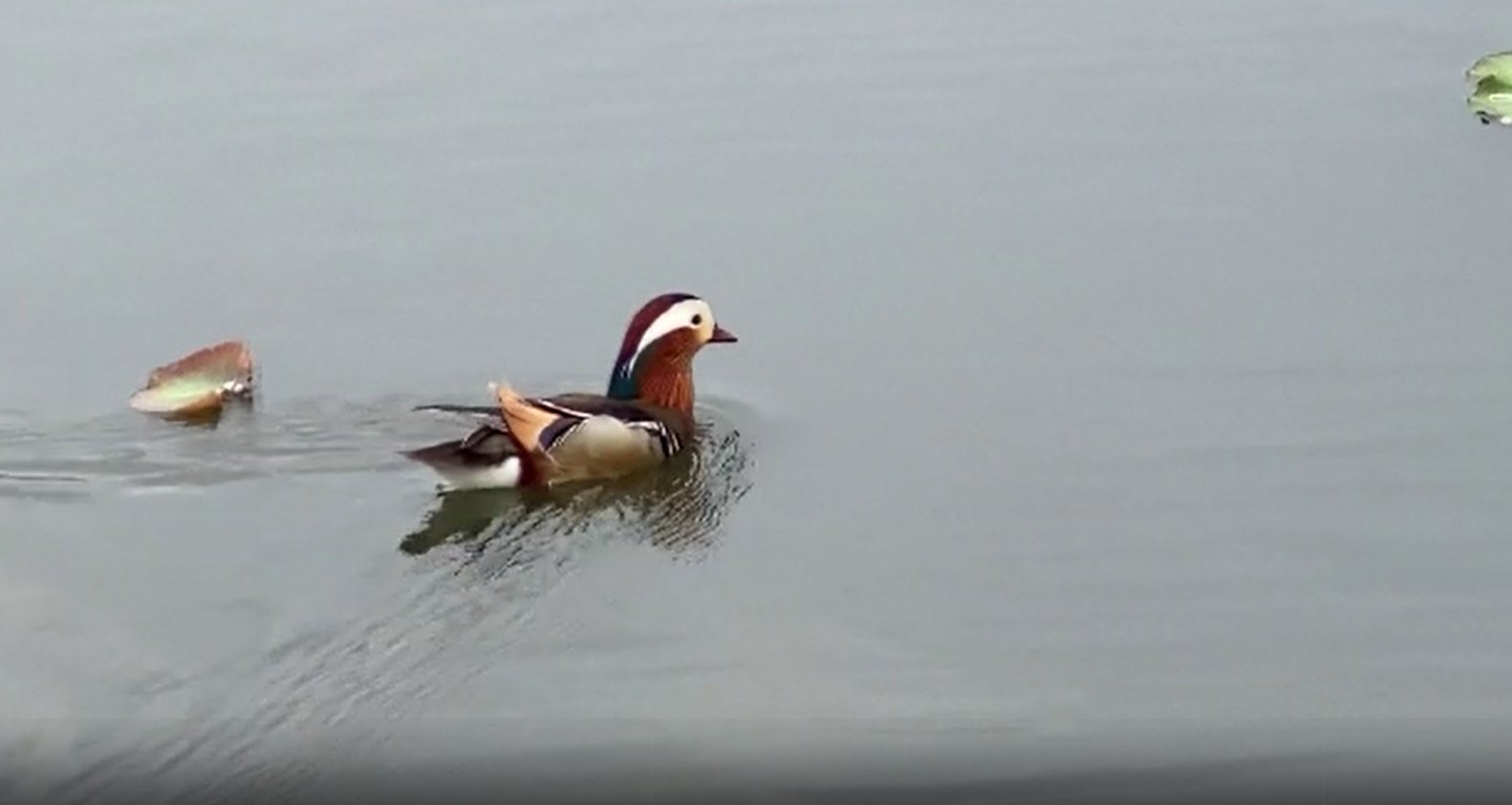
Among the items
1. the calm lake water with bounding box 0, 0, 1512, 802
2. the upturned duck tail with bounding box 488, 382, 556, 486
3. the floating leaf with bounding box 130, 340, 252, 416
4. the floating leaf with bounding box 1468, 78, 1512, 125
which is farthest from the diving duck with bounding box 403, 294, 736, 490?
the floating leaf with bounding box 1468, 78, 1512, 125

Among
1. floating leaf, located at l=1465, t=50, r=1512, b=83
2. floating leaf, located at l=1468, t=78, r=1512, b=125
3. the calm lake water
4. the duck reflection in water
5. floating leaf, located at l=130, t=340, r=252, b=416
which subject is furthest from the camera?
floating leaf, located at l=1465, t=50, r=1512, b=83

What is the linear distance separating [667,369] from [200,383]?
1415mm

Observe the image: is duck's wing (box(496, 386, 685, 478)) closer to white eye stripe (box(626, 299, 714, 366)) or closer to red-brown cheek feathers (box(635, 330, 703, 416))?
red-brown cheek feathers (box(635, 330, 703, 416))

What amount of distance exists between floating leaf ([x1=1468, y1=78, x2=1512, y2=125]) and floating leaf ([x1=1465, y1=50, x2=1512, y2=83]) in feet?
0.07

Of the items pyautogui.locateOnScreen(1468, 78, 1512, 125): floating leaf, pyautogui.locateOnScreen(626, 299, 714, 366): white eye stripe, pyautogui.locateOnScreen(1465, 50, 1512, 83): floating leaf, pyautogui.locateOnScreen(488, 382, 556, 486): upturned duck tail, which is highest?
pyautogui.locateOnScreen(1465, 50, 1512, 83): floating leaf

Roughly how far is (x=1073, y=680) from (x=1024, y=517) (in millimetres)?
1095

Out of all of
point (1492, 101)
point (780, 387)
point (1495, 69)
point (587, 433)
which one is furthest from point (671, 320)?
point (1495, 69)

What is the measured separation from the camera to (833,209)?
10180mm

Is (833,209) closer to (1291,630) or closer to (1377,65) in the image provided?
(1377,65)

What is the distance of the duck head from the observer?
343 inches

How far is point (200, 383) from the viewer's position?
8617 mm

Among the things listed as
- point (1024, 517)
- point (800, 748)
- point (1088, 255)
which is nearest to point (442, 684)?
point (800, 748)

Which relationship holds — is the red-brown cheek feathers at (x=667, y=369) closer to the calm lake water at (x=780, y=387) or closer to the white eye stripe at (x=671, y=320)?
the white eye stripe at (x=671, y=320)

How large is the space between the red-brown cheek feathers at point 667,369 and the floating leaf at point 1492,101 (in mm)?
3578
